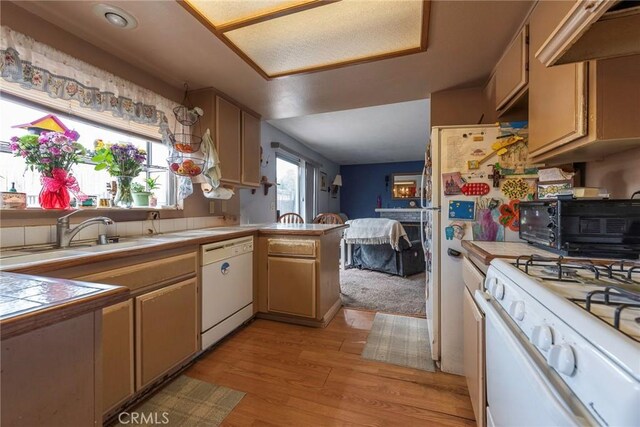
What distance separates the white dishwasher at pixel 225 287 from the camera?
1.89m

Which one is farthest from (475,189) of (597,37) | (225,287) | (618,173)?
(225,287)

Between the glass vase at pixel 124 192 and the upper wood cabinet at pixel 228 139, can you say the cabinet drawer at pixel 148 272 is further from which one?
the upper wood cabinet at pixel 228 139

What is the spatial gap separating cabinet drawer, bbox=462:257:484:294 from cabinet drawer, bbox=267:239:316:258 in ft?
3.94

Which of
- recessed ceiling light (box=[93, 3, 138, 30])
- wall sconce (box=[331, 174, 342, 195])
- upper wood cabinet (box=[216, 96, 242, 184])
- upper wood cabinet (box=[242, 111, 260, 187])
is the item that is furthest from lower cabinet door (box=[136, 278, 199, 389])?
wall sconce (box=[331, 174, 342, 195])

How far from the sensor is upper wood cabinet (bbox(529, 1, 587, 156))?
103 centimetres

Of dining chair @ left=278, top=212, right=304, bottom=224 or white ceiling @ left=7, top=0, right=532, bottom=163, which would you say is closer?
white ceiling @ left=7, top=0, right=532, bottom=163

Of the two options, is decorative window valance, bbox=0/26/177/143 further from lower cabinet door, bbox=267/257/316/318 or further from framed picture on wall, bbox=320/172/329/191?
framed picture on wall, bbox=320/172/329/191

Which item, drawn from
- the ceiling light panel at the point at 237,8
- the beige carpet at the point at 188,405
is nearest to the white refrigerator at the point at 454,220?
the ceiling light panel at the point at 237,8

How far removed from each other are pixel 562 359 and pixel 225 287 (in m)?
1.99

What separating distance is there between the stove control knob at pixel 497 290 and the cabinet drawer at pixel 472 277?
0.66ft

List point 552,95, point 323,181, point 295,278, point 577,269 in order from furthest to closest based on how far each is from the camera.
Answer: point 323,181
point 295,278
point 552,95
point 577,269

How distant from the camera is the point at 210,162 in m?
2.22

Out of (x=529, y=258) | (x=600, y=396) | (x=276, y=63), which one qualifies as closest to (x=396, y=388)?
(x=529, y=258)

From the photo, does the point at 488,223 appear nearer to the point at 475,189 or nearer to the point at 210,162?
the point at 475,189
